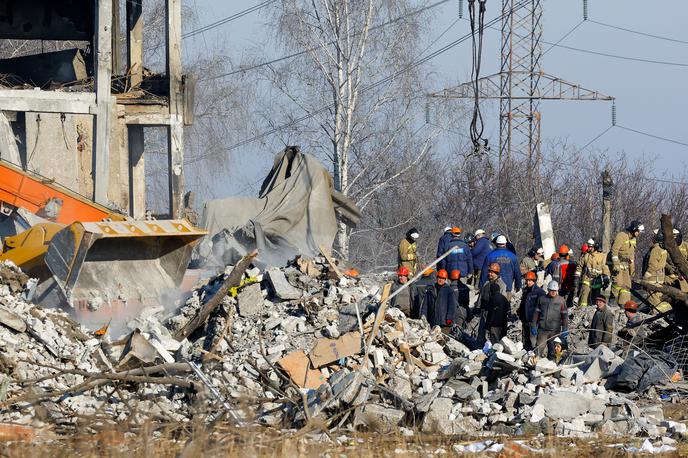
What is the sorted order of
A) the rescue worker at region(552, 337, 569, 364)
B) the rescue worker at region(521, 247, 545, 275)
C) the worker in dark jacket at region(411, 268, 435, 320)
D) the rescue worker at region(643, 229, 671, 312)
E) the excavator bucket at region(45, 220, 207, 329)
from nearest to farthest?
1. the rescue worker at region(552, 337, 569, 364)
2. the excavator bucket at region(45, 220, 207, 329)
3. the worker in dark jacket at region(411, 268, 435, 320)
4. the rescue worker at region(643, 229, 671, 312)
5. the rescue worker at region(521, 247, 545, 275)

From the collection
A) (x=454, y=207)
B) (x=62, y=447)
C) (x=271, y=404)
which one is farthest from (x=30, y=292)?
(x=454, y=207)

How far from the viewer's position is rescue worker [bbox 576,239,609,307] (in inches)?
717

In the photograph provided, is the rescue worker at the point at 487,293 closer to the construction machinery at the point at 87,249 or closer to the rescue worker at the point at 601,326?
the rescue worker at the point at 601,326

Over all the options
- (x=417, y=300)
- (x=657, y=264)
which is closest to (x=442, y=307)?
(x=417, y=300)

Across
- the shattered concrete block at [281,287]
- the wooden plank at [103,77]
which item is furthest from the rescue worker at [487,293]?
the wooden plank at [103,77]

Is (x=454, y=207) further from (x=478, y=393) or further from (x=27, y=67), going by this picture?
(x=478, y=393)

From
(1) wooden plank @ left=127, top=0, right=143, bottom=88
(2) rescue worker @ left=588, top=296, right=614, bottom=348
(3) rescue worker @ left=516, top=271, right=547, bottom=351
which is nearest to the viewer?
(3) rescue worker @ left=516, top=271, right=547, bottom=351

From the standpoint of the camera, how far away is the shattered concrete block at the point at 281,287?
15.3 metres

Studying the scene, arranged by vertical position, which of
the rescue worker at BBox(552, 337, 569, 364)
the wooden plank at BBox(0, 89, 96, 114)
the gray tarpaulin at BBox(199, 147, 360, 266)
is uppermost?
the wooden plank at BBox(0, 89, 96, 114)

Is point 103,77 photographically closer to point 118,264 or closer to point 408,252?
point 118,264

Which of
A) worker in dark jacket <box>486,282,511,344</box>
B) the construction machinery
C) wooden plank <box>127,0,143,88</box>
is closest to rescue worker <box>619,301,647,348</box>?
worker in dark jacket <box>486,282,511,344</box>

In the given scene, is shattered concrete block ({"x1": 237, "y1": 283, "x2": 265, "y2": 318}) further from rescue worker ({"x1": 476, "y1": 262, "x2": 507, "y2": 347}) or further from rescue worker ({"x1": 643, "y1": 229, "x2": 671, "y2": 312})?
rescue worker ({"x1": 643, "y1": 229, "x2": 671, "y2": 312})

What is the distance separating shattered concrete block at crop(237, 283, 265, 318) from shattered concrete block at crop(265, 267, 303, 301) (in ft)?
0.81

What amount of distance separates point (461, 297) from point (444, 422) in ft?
19.8
